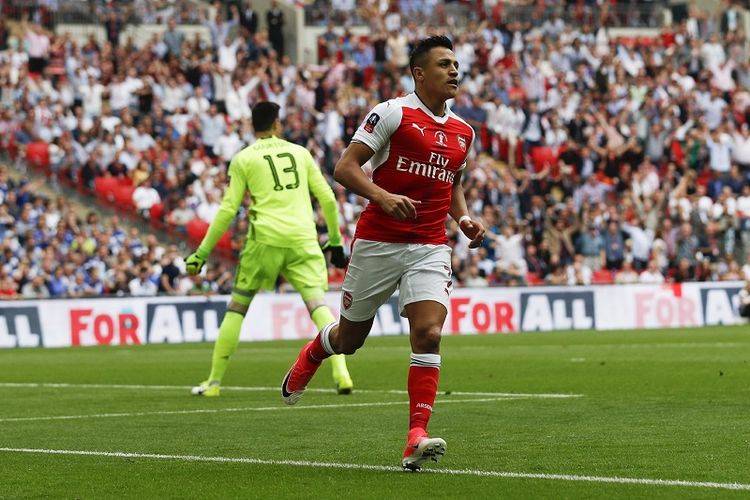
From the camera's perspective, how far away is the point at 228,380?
16.8 metres

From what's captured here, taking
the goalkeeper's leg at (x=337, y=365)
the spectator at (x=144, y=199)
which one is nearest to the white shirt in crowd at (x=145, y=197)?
the spectator at (x=144, y=199)

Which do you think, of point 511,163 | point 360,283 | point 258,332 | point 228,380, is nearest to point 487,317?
point 258,332

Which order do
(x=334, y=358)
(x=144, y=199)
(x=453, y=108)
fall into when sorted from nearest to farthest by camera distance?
(x=334, y=358)
(x=144, y=199)
(x=453, y=108)

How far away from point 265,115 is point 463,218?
5.24 m

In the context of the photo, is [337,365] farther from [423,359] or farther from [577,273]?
[577,273]

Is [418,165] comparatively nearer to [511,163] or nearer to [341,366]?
[341,366]

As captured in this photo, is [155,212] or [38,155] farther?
[38,155]

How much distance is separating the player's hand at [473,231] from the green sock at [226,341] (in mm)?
5592

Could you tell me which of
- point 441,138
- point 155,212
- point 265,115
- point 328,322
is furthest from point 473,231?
point 155,212

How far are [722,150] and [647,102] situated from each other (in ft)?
7.29

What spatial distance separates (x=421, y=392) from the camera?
8.52m

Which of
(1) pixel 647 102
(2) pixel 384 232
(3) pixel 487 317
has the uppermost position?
(1) pixel 647 102

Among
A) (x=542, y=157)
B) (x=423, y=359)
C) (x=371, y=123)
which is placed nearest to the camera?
(x=423, y=359)

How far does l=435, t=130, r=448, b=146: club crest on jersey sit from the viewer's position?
29.2 ft
